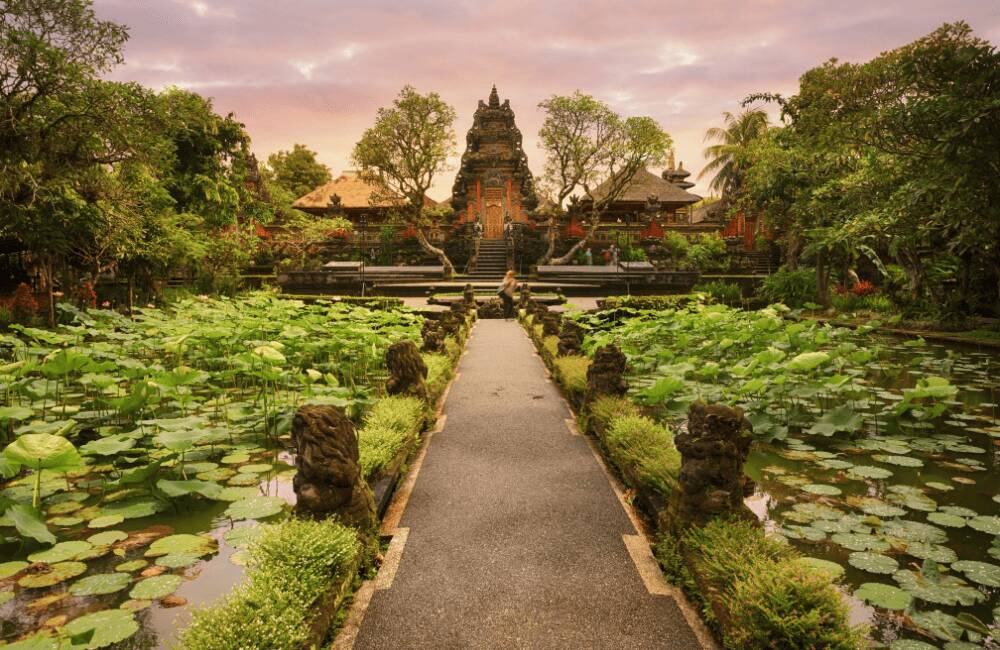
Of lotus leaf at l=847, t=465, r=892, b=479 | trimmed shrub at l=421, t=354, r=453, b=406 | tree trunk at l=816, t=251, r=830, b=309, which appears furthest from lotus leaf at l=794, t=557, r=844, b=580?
tree trunk at l=816, t=251, r=830, b=309

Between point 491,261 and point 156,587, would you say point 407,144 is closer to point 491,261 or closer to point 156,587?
point 491,261

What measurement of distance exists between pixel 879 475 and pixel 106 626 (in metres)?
4.78

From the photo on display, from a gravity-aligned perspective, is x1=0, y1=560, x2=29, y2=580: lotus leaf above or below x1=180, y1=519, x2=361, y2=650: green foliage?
below

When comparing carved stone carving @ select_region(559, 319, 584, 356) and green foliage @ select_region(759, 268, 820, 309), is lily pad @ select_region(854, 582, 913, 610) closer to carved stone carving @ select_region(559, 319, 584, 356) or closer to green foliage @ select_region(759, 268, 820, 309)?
carved stone carving @ select_region(559, 319, 584, 356)

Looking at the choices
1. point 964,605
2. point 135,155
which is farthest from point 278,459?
point 135,155

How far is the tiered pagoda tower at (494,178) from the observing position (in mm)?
30922

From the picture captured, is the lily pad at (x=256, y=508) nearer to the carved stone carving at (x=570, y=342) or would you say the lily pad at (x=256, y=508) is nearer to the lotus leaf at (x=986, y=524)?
the lotus leaf at (x=986, y=524)

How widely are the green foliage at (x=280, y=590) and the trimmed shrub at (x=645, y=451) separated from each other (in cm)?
197

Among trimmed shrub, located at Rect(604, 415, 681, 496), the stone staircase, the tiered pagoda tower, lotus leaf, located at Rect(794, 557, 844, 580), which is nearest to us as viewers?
lotus leaf, located at Rect(794, 557, 844, 580)

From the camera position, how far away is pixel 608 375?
570 cm

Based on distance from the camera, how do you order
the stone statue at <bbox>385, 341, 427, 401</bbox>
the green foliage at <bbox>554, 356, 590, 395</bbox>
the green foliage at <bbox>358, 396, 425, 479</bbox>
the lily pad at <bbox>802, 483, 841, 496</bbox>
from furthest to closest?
the green foliage at <bbox>554, 356, 590, 395</bbox>, the stone statue at <bbox>385, 341, 427, 401</bbox>, the green foliage at <bbox>358, 396, 425, 479</bbox>, the lily pad at <bbox>802, 483, 841, 496</bbox>

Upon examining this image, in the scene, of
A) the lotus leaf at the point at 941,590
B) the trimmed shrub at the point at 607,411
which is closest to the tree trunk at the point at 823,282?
the trimmed shrub at the point at 607,411

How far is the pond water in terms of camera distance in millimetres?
2592

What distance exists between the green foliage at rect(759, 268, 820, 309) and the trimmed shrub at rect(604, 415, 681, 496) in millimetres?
16524
